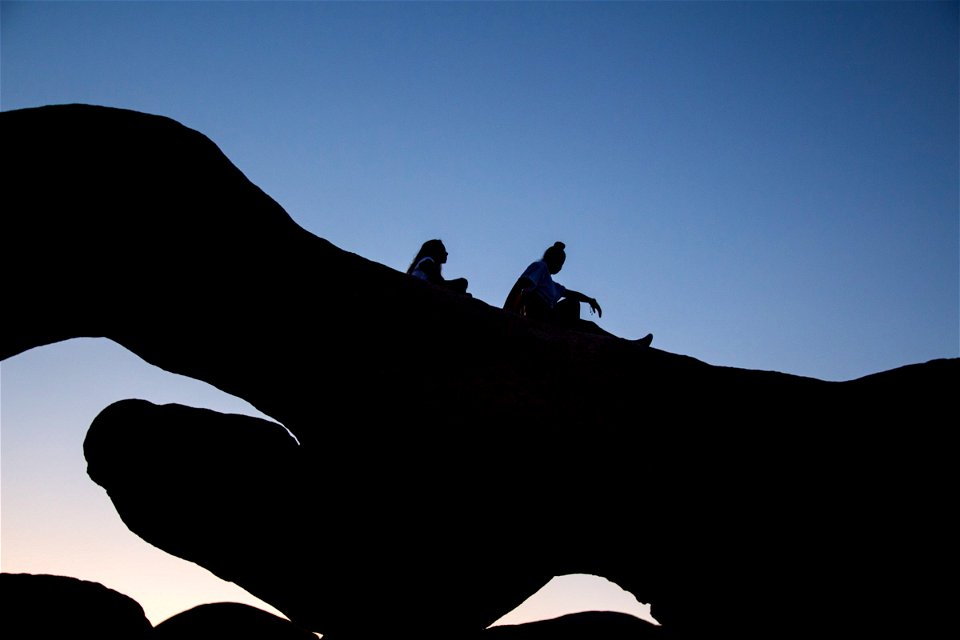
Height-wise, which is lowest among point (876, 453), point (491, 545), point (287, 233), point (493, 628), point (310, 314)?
point (493, 628)

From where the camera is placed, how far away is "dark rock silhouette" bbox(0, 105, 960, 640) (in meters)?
4.38

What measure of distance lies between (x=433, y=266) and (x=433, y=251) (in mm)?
220

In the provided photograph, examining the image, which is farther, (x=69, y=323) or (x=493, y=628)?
(x=493, y=628)

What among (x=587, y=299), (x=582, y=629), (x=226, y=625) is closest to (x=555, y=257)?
(x=587, y=299)

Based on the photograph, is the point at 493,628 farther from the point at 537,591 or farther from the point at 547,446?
the point at 547,446

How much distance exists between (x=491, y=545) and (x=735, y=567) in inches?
62.4

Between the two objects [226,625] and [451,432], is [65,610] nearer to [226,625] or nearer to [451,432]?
[226,625]

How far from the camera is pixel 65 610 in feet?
17.2

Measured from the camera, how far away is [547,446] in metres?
4.52

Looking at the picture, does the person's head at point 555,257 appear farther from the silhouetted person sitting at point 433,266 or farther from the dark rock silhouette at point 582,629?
the dark rock silhouette at point 582,629

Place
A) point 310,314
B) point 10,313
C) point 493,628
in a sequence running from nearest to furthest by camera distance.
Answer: point 10,313, point 310,314, point 493,628

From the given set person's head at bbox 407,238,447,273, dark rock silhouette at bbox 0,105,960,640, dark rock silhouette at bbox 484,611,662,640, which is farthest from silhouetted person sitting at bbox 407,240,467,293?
dark rock silhouette at bbox 484,611,662,640

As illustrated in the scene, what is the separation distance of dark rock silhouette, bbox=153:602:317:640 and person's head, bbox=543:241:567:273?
392 centimetres

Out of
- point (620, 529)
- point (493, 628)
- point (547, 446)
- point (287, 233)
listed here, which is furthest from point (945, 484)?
point (287, 233)
